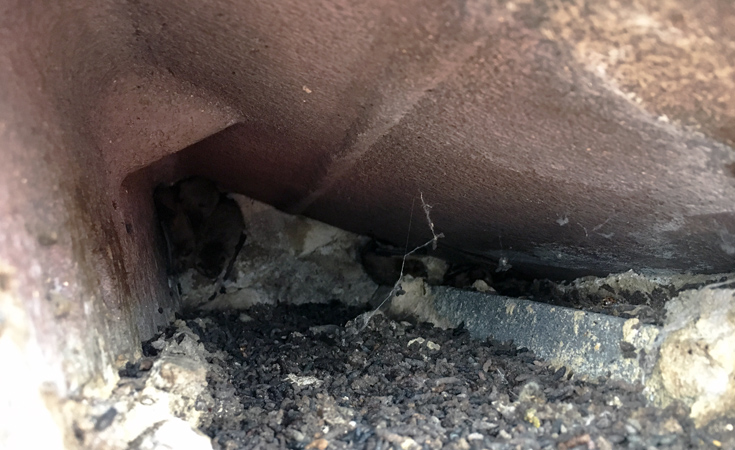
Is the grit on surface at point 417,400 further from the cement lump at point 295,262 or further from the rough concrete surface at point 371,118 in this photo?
the cement lump at point 295,262

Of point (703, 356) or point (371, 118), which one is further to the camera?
point (371, 118)

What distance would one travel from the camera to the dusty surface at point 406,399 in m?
1.54

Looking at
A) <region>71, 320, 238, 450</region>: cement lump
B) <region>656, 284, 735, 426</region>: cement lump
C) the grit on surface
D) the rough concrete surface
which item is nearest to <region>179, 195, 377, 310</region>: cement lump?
the grit on surface

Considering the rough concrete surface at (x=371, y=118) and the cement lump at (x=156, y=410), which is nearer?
the rough concrete surface at (x=371, y=118)

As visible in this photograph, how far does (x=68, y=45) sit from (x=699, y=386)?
2.27 metres

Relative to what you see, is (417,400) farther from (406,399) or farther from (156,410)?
(156,410)

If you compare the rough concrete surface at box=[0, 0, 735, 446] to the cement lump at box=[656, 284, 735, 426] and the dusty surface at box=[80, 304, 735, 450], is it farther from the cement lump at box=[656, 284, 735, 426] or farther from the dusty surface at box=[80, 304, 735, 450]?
the dusty surface at box=[80, 304, 735, 450]

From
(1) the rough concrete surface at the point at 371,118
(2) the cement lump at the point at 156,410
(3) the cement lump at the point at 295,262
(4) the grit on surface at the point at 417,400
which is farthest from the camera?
(3) the cement lump at the point at 295,262

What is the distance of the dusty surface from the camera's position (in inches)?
60.8

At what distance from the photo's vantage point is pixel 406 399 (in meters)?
1.93

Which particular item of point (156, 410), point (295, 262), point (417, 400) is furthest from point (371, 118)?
point (295, 262)

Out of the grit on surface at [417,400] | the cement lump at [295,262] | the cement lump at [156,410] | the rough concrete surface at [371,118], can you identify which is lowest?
the cement lump at [295,262]

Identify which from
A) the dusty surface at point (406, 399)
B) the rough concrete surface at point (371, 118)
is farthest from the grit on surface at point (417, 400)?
the rough concrete surface at point (371, 118)

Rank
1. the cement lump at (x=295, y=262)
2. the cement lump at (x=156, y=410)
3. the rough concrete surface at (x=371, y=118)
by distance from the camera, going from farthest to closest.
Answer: the cement lump at (x=295, y=262) → the cement lump at (x=156, y=410) → the rough concrete surface at (x=371, y=118)
